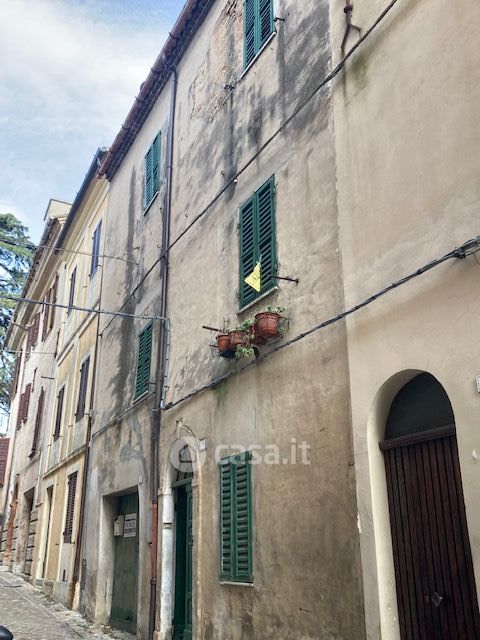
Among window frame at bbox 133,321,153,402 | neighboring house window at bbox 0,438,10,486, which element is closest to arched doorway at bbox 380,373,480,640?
window frame at bbox 133,321,153,402

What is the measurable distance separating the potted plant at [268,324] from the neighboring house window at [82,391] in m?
8.80

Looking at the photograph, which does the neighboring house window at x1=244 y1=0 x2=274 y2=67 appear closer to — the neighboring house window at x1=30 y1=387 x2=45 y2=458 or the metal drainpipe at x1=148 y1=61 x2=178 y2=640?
the metal drainpipe at x1=148 y1=61 x2=178 y2=640

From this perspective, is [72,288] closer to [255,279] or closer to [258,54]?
[258,54]

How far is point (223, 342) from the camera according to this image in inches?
325

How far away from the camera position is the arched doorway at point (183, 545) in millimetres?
9094

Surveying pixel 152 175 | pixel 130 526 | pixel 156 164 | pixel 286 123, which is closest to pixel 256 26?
pixel 286 123

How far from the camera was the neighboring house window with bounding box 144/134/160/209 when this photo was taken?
42.4ft

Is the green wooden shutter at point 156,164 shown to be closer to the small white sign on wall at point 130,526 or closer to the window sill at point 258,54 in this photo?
the window sill at point 258,54

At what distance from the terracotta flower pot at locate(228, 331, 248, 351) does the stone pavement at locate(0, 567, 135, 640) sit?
5.46 meters

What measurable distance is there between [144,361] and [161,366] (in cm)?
105

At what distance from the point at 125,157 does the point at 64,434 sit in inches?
282

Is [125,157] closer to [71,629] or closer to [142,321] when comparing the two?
[142,321]

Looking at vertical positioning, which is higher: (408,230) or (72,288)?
(72,288)

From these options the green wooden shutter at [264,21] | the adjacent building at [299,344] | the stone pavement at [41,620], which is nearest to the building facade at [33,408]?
the stone pavement at [41,620]
